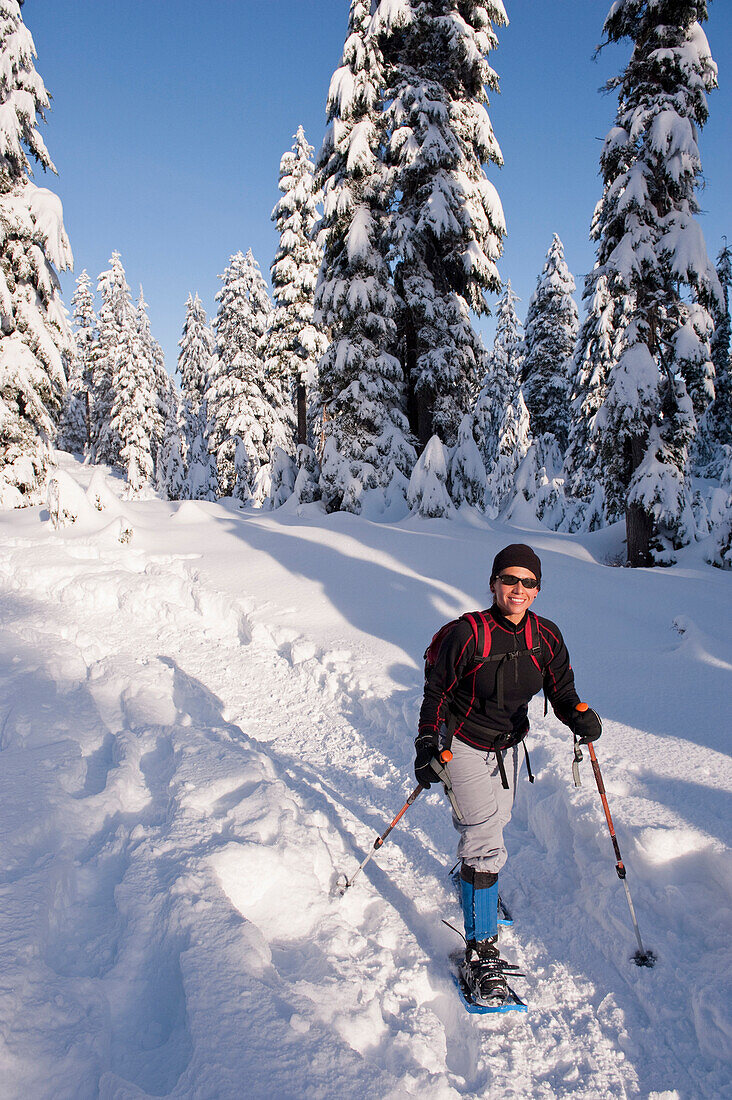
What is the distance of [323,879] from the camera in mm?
3477

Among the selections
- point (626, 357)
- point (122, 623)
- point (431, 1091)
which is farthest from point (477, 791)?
point (626, 357)

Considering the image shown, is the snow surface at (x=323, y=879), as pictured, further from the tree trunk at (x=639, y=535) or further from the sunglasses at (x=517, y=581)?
the tree trunk at (x=639, y=535)

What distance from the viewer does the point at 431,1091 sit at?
227cm

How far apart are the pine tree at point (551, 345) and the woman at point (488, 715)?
31.6 metres

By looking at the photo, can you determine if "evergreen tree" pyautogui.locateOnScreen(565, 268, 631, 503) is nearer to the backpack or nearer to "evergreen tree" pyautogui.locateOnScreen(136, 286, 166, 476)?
the backpack

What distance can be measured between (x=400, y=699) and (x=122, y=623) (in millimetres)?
4373

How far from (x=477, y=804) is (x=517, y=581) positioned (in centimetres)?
126

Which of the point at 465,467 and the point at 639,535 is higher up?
the point at 465,467

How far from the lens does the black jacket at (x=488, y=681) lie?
2982 millimetres

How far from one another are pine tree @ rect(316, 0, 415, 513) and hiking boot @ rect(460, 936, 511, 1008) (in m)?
11.5

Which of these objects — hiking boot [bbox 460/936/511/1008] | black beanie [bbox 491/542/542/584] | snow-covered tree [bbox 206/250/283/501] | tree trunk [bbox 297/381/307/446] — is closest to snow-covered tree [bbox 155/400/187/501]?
snow-covered tree [bbox 206/250/283/501]

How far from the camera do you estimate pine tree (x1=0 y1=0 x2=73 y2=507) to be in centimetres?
1422

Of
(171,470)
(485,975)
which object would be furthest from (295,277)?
(485,975)

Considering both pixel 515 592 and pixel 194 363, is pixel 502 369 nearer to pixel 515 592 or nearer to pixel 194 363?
pixel 194 363
